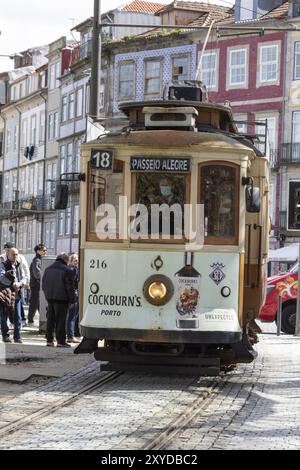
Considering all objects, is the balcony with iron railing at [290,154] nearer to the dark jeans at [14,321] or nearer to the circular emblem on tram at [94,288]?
the dark jeans at [14,321]

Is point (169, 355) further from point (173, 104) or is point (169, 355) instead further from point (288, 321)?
point (288, 321)

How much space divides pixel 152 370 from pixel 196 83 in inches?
188

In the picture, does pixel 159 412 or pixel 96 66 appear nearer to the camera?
pixel 159 412

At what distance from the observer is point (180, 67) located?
6303cm

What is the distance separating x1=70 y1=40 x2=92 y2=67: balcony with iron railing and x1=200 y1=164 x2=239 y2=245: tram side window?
5543cm

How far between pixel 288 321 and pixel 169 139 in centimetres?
1484

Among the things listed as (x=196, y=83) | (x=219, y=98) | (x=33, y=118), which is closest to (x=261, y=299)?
(x=196, y=83)

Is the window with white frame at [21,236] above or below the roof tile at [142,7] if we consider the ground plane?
below

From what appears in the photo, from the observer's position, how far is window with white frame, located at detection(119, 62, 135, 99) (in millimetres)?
65625

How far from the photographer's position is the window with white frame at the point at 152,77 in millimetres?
64125

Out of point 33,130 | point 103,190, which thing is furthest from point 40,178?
point 103,190

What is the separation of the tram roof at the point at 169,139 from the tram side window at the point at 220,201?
1.00ft

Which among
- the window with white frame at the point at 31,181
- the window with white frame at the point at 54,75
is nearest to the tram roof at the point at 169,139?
the window with white frame at the point at 54,75

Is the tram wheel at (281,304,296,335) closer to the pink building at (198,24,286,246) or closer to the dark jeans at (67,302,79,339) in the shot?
the dark jeans at (67,302,79,339)
